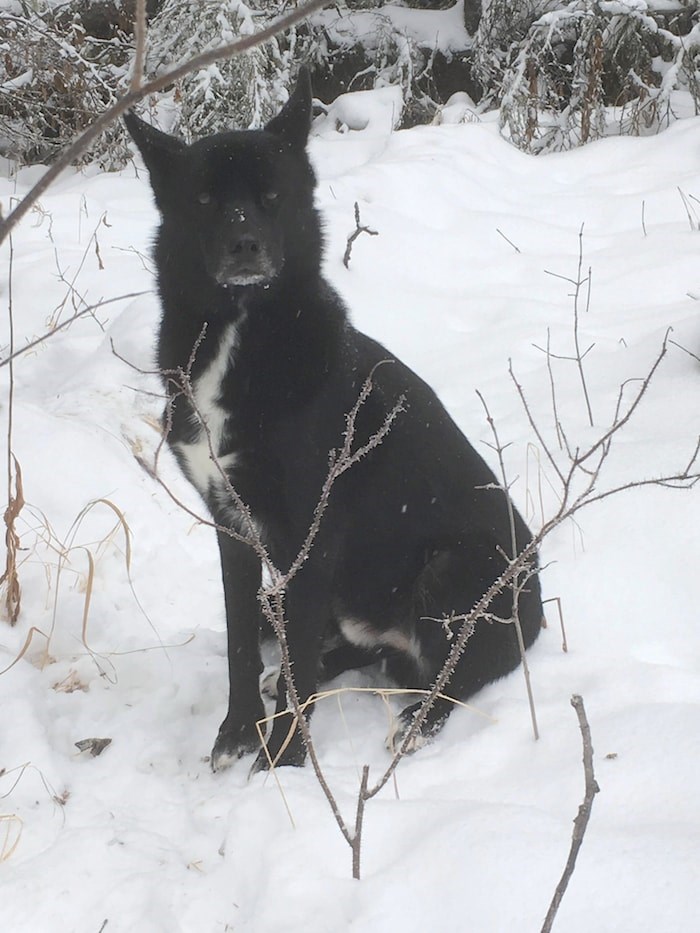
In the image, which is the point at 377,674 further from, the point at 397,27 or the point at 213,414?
the point at 397,27

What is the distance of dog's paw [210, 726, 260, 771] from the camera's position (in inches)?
84.7

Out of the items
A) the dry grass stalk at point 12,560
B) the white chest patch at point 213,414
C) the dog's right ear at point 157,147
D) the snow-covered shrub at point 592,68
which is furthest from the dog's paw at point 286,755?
the snow-covered shrub at point 592,68

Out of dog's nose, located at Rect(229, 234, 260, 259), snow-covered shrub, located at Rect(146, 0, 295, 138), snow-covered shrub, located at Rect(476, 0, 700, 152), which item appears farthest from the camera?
snow-covered shrub, located at Rect(476, 0, 700, 152)

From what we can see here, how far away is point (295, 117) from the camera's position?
7.41 ft

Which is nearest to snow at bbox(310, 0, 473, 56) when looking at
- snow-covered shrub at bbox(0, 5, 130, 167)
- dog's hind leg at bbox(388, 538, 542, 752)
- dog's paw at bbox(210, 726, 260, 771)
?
snow-covered shrub at bbox(0, 5, 130, 167)

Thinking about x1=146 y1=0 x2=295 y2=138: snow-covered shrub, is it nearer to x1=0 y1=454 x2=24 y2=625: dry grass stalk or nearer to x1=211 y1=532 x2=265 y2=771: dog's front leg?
x1=0 y1=454 x2=24 y2=625: dry grass stalk

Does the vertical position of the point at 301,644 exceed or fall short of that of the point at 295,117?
it falls short

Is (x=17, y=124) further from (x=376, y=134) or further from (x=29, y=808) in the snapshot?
(x=29, y=808)

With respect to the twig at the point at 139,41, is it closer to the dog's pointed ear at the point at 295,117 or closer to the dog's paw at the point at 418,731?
the dog's pointed ear at the point at 295,117

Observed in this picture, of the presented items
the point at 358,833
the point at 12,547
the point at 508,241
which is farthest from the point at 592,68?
the point at 358,833

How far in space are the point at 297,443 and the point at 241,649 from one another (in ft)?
1.88

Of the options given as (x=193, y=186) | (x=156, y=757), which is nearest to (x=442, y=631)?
(x=156, y=757)

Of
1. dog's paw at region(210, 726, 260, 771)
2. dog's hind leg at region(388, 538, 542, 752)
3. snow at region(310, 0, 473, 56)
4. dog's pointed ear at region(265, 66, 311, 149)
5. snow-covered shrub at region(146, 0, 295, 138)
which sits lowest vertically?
dog's paw at region(210, 726, 260, 771)

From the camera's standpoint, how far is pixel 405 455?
231cm
